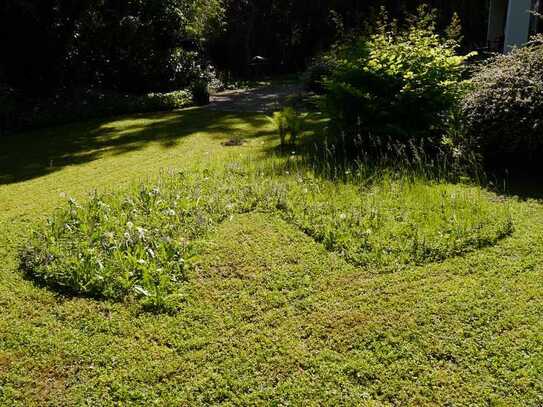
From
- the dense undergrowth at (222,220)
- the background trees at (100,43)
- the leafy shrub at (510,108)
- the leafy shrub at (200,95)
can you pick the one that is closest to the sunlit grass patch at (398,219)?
the dense undergrowth at (222,220)

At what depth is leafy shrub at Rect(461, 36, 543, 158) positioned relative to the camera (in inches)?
223

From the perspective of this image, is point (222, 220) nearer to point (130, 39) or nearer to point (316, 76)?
point (316, 76)

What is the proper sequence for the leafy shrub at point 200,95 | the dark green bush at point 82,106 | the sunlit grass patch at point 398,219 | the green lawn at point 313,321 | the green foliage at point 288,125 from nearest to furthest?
the green lawn at point 313,321 → the sunlit grass patch at point 398,219 → the green foliage at point 288,125 → the dark green bush at point 82,106 → the leafy shrub at point 200,95

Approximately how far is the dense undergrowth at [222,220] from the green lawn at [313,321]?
33 millimetres

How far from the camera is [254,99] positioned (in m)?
14.5

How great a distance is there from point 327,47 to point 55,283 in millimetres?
21267

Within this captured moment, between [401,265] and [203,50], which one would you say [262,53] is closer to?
[203,50]

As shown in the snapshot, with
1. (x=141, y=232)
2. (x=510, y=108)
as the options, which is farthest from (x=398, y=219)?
(x=141, y=232)

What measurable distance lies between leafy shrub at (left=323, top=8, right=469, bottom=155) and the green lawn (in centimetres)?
153

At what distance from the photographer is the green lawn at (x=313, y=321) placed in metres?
2.99

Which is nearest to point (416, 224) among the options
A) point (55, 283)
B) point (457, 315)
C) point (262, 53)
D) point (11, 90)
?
point (457, 315)

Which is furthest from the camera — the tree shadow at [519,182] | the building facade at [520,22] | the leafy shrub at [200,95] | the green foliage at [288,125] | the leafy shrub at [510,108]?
the leafy shrub at [200,95]

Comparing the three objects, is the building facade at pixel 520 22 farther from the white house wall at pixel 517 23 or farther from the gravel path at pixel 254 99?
the gravel path at pixel 254 99

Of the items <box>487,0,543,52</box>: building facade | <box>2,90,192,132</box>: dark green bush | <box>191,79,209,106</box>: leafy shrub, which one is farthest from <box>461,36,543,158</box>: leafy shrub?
<box>2,90,192,132</box>: dark green bush
